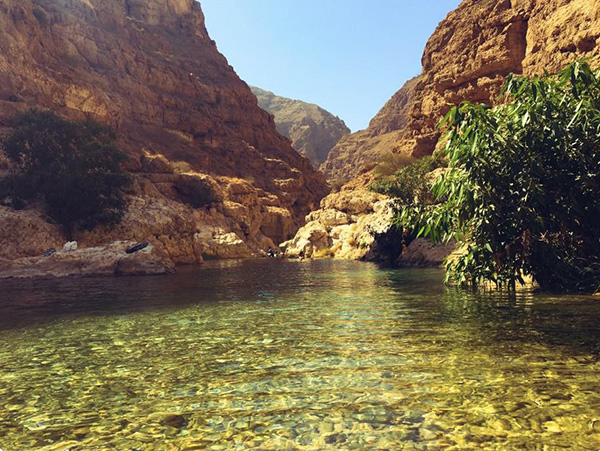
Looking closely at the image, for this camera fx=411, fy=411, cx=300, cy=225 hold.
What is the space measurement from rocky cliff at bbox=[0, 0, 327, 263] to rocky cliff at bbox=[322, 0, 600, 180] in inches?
1053

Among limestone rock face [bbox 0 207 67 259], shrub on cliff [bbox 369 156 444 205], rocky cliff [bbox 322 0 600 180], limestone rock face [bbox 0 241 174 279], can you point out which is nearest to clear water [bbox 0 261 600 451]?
limestone rock face [bbox 0 241 174 279]

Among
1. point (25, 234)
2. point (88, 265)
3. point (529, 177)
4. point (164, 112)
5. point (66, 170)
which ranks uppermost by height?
point (164, 112)

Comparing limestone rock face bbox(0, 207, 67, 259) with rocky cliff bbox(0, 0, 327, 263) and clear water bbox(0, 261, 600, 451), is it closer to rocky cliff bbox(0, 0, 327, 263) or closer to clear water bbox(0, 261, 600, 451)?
rocky cliff bbox(0, 0, 327, 263)

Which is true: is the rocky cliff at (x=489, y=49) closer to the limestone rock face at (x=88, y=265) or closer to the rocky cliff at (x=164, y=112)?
the limestone rock face at (x=88, y=265)

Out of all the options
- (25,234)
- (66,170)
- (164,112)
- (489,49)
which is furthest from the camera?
(164,112)

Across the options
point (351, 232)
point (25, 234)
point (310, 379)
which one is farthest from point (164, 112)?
point (310, 379)

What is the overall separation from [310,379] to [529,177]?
25.5ft

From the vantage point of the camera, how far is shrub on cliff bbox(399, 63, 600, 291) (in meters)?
9.84

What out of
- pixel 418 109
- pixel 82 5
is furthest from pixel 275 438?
pixel 82 5

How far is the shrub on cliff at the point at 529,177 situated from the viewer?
984 centimetres

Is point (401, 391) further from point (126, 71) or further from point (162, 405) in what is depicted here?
point (126, 71)

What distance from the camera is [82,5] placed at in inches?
Answer: 3415

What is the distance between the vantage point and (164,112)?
86.8 meters

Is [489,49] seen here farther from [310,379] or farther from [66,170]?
[310,379]
